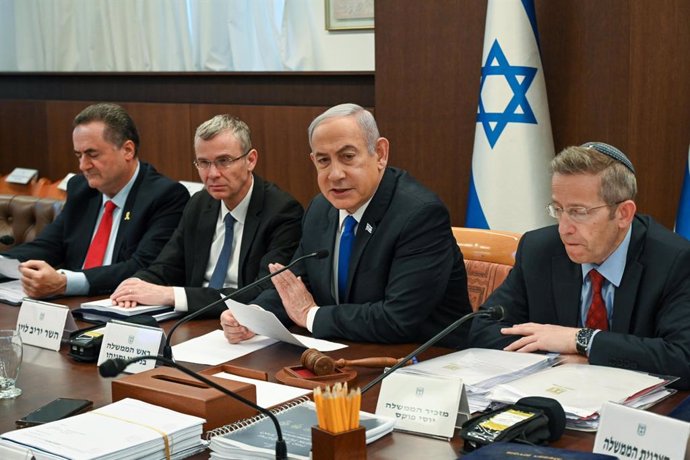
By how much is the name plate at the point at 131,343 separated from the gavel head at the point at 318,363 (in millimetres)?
410

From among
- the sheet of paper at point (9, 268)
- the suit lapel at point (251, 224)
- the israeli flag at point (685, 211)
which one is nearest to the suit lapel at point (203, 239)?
the suit lapel at point (251, 224)

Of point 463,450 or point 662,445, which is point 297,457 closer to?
point 463,450

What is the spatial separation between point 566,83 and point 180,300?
6.61 ft

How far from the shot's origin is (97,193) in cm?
464

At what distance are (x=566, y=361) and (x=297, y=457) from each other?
3.12ft

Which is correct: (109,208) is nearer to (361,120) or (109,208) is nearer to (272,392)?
(361,120)

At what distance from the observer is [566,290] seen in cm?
288

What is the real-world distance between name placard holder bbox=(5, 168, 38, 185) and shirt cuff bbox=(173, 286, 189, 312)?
369cm

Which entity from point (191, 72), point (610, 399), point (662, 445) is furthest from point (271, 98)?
point (662, 445)

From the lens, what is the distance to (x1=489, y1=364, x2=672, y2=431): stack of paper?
217 cm

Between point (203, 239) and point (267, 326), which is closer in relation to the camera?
point (267, 326)

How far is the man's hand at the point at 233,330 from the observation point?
3016 millimetres

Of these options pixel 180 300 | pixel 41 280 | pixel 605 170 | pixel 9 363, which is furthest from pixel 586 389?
pixel 41 280

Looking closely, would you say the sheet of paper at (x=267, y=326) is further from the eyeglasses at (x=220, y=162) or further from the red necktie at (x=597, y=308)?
the eyeglasses at (x=220, y=162)
